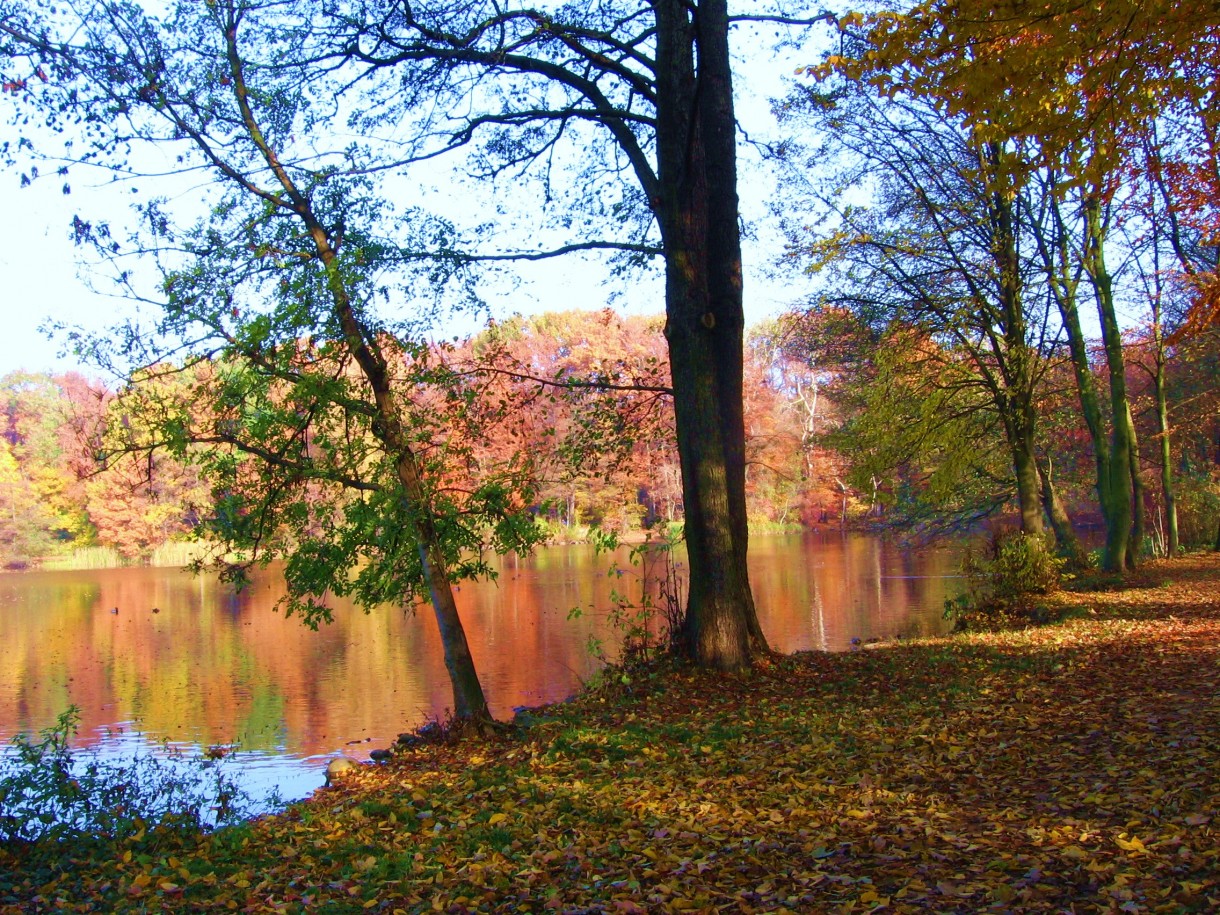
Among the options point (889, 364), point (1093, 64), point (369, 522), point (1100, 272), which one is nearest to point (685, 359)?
point (369, 522)

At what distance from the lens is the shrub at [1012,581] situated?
12.5m

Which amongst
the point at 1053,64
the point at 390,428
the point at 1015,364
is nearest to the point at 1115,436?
the point at 1015,364

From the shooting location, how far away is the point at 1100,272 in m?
15.3

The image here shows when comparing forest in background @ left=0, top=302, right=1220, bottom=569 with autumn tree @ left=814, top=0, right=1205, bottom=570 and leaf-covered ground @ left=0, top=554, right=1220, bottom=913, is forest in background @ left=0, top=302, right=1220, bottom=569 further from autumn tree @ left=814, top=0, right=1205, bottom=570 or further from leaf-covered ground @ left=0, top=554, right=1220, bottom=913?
autumn tree @ left=814, top=0, right=1205, bottom=570

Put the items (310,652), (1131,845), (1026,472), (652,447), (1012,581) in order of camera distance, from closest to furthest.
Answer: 1. (1131,845)
2. (652,447)
3. (1012,581)
4. (1026,472)
5. (310,652)

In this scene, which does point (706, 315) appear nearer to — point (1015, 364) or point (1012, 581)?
point (1012, 581)

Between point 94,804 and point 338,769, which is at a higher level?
point 94,804

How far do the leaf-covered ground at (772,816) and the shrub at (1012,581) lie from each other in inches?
180

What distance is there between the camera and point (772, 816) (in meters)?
4.48

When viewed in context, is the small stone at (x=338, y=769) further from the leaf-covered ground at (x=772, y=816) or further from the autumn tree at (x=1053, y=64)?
the autumn tree at (x=1053, y=64)

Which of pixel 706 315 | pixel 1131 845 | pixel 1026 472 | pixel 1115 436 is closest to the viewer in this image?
pixel 1131 845

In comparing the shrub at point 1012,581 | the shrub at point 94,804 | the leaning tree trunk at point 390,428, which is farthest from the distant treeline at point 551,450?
the shrub at point 1012,581

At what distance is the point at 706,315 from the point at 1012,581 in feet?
24.9

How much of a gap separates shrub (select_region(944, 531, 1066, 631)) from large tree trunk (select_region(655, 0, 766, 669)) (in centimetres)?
546
